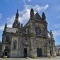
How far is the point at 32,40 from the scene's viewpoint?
44.5 meters

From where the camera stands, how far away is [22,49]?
141ft

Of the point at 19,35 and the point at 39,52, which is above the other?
the point at 19,35

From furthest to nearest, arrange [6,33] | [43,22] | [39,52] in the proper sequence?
[6,33]
[43,22]
[39,52]

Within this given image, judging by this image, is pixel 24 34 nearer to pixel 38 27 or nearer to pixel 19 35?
pixel 19 35

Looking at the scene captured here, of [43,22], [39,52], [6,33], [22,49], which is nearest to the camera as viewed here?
[22,49]

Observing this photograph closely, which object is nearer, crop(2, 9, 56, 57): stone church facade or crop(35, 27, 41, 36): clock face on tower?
crop(2, 9, 56, 57): stone church facade

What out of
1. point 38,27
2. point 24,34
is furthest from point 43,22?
point 24,34

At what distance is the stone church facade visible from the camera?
42906 millimetres

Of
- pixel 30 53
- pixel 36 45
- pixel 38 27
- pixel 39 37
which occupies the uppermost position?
pixel 38 27

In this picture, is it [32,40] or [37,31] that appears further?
[37,31]

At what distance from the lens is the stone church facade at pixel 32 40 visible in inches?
1689

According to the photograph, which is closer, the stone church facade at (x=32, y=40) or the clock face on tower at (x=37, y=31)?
the stone church facade at (x=32, y=40)

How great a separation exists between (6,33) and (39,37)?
51.4 feet

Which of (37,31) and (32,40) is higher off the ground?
(37,31)
